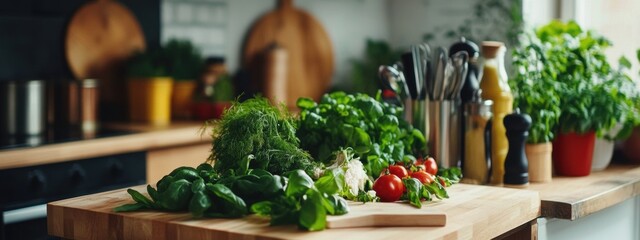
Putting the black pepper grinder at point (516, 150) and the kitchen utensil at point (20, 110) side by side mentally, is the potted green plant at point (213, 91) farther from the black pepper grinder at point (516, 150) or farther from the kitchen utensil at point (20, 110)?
the black pepper grinder at point (516, 150)

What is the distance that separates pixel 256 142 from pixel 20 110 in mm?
1583

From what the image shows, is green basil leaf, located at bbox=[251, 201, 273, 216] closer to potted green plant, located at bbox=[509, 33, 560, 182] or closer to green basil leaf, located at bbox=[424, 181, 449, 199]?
green basil leaf, located at bbox=[424, 181, 449, 199]

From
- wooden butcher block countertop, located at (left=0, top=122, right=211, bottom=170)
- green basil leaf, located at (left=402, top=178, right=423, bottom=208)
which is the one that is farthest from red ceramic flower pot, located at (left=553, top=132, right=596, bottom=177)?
wooden butcher block countertop, located at (left=0, top=122, right=211, bottom=170)

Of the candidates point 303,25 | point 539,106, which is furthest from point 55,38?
point 539,106

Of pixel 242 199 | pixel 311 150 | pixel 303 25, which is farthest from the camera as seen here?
pixel 303 25

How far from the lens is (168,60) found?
151 inches

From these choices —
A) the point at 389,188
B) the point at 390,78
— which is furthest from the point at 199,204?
the point at 390,78

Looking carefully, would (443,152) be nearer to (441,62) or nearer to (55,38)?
(441,62)

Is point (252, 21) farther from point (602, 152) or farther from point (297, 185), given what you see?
point (297, 185)

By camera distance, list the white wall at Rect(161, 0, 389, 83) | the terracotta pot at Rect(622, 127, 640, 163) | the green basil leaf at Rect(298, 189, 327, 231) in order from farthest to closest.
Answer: the white wall at Rect(161, 0, 389, 83) < the terracotta pot at Rect(622, 127, 640, 163) < the green basil leaf at Rect(298, 189, 327, 231)

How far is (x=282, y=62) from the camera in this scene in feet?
14.1

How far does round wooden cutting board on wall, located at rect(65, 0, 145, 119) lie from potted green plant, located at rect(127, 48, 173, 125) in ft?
0.27

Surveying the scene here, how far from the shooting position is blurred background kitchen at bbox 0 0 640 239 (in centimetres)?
297

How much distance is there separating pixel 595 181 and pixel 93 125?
1978 millimetres
